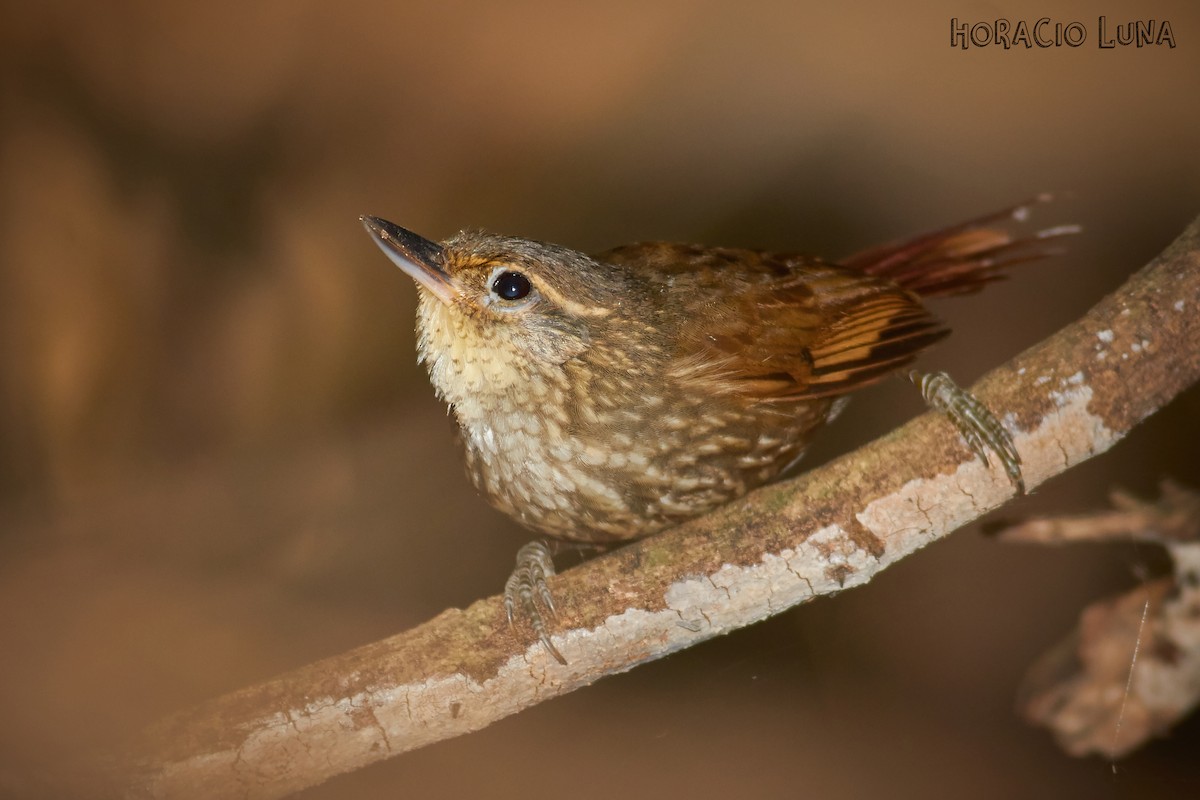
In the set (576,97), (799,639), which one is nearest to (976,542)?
(799,639)

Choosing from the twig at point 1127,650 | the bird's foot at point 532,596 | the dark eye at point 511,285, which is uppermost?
the dark eye at point 511,285

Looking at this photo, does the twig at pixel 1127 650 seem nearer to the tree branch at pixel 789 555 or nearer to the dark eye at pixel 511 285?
the tree branch at pixel 789 555

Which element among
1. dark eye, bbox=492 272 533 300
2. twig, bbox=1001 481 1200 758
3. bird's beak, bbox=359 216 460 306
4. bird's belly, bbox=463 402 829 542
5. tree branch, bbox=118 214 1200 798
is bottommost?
twig, bbox=1001 481 1200 758

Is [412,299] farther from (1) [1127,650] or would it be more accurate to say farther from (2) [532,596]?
(1) [1127,650]

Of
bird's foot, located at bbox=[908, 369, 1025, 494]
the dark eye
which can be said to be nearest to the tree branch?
bird's foot, located at bbox=[908, 369, 1025, 494]

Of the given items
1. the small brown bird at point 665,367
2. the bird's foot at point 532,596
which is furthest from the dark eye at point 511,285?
the bird's foot at point 532,596

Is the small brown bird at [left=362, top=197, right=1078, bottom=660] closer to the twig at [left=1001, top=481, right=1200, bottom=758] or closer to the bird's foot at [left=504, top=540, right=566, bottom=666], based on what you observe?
the bird's foot at [left=504, top=540, right=566, bottom=666]
